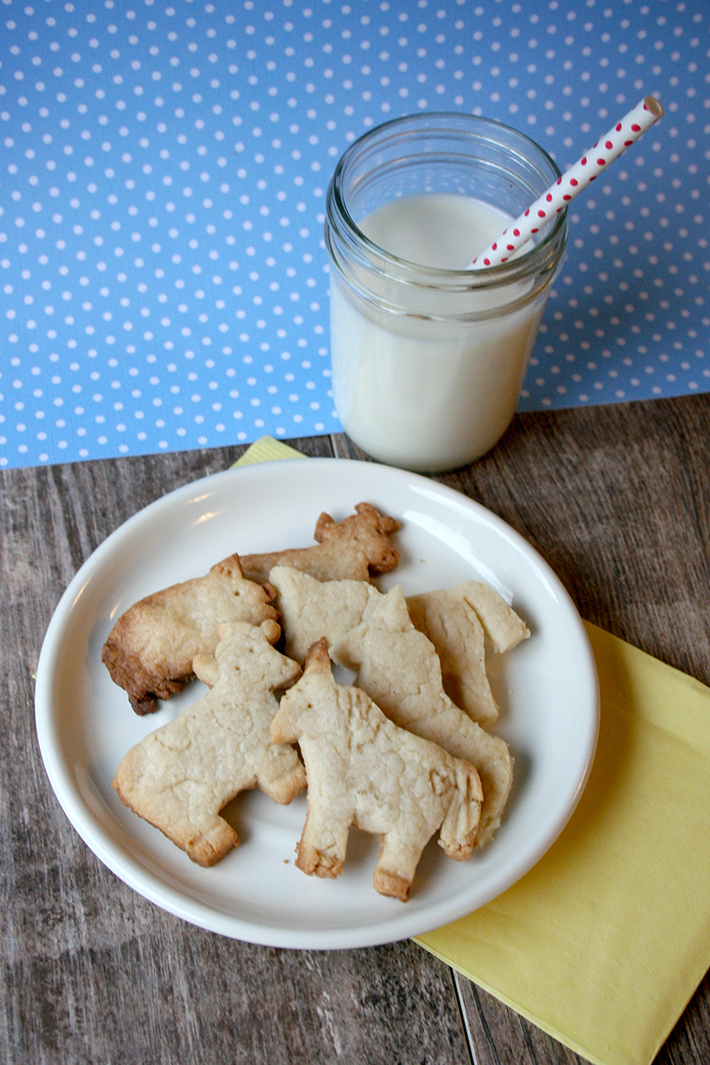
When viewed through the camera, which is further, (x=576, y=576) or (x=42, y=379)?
(x=42, y=379)

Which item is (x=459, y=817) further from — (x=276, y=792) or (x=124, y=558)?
(x=124, y=558)

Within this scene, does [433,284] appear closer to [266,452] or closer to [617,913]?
[266,452]

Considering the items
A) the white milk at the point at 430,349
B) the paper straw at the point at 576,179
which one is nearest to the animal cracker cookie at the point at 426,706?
the white milk at the point at 430,349

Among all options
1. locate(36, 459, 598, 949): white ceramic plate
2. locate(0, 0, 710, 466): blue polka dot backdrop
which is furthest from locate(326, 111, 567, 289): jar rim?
locate(0, 0, 710, 466): blue polka dot backdrop

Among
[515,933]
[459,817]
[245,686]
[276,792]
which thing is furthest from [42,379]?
[515,933]

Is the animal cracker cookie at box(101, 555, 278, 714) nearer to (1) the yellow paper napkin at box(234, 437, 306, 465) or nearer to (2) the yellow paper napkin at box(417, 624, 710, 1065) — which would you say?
(1) the yellow paper napkin at box(234, 437, 306, 465)

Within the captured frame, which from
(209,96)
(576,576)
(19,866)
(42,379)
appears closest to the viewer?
(19,866)
